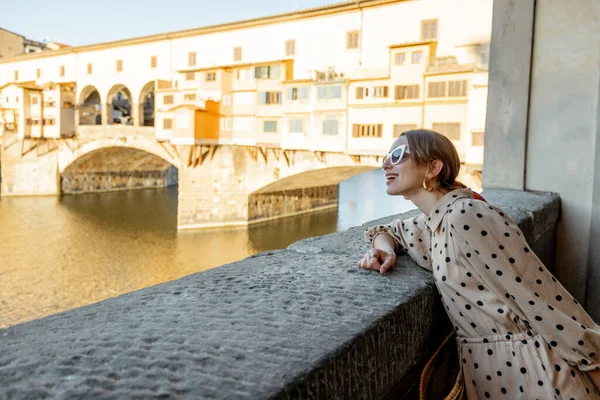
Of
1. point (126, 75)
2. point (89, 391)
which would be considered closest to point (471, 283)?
point (89, 391)

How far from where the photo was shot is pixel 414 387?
4.61 feet

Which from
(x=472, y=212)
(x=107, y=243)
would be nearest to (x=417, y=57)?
(x=107, y=243)

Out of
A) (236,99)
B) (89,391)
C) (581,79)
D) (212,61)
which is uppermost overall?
(212,61)

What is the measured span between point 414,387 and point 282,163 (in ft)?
63.8

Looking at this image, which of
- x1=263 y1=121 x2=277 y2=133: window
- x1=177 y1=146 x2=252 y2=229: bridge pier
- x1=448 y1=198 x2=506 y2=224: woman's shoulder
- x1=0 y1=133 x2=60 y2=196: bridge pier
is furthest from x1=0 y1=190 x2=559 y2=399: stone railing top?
Answer: x1=0 y1=133 x2=60 y2=196: bridge pier

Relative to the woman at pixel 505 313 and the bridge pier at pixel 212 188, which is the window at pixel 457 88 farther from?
the woman at pixel 505 313

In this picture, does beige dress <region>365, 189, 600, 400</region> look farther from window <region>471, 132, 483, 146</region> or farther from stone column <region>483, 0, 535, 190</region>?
window <region>471, 132, 483, 146</region>

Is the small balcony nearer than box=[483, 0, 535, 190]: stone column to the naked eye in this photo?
No

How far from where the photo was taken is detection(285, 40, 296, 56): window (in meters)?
20.5

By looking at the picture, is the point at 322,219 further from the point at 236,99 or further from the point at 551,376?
the point at 551,376

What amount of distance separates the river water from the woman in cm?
1186

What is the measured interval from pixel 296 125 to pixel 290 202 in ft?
15.2

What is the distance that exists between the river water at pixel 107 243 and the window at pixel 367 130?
4.26m

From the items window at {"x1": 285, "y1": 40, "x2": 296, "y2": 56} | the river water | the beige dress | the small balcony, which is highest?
window at {"x1": 285, "y1": 40, "x2": 296, "y2": 56}
